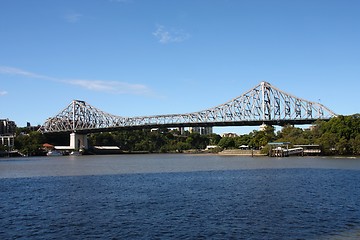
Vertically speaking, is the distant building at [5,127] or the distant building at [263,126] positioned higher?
the distant building at [5,127]

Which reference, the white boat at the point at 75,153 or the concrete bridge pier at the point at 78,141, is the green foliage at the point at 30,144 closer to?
the concrete bridge pier at the point at 78,141

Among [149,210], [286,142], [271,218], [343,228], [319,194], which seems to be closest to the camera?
[343,228]

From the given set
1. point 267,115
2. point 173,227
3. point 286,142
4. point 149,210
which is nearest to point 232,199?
point 149,210

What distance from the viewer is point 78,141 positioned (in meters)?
137

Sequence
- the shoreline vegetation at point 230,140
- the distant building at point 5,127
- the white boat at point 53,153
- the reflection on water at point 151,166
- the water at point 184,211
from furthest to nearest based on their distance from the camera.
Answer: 1. the distant building at point 5,127
2. the white boat at point 53,153
3. the shoreline vegetation at point 230,140
4. the reflection on water at point 151,166
5. the water at point 184,211

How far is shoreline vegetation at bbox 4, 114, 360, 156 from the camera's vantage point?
79812mm

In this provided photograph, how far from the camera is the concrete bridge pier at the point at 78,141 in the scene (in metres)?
134

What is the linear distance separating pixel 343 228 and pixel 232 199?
323 inches

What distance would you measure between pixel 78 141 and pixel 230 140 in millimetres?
44920

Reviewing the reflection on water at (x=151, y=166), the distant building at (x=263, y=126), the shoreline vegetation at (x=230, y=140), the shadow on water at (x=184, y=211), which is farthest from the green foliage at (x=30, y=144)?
the shadow on water at (x=184, y=211)

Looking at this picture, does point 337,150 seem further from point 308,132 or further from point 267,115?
point 267,115

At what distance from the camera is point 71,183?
34.8 metres

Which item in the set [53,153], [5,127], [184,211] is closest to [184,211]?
[184,211]

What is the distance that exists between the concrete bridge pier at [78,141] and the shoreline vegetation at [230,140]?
28.7 feet
